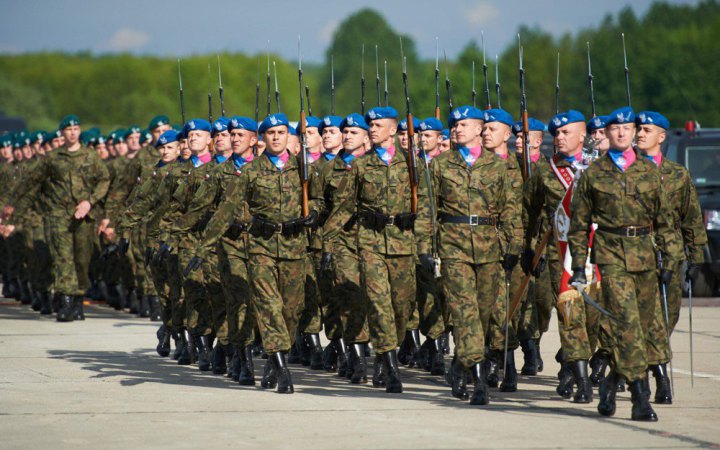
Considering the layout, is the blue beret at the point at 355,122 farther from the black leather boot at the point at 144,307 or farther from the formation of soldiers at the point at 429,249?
the black leather boot at the point at 144,307

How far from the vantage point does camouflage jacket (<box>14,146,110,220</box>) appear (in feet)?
64.7

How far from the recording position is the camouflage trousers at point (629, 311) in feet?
35.3

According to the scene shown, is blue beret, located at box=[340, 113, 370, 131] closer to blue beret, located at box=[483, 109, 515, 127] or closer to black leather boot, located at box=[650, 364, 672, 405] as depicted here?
blue beret, located at box=[483, 109, 515, 127]

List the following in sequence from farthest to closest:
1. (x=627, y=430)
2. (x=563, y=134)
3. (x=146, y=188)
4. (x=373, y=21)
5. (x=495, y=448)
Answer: (x=373, y=21) → (x=146, y=188) → (x=563, y=134) → (x=627, y=430) → (x=495, y=448)

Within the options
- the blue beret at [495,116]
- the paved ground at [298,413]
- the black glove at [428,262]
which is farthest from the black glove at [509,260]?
the blue beret at [495,116]

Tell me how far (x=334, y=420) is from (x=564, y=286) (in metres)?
2.28

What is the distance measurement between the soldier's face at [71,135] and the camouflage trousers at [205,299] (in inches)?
229

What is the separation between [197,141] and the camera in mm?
14336

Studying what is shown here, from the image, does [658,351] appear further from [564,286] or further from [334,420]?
[334,420]

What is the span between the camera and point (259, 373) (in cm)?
1393

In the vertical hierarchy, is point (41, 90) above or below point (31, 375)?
above

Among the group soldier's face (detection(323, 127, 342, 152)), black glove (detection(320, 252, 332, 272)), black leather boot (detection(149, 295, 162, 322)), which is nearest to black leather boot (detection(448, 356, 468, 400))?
black glove (detection(320, 252, 332, 272))

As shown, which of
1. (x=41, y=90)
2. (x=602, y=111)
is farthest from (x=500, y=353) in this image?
(x=41, y=90)

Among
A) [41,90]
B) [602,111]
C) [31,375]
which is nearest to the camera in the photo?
[31,375]
